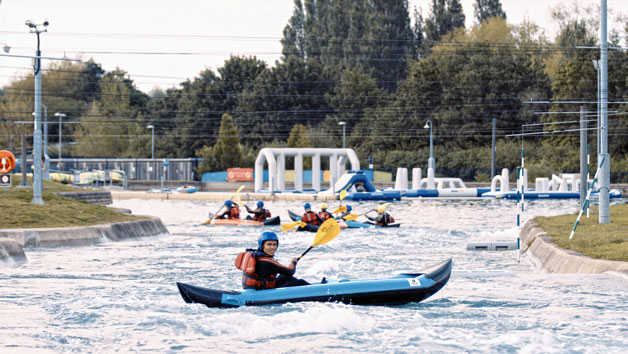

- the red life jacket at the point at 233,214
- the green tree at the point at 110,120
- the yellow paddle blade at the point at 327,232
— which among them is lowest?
the red life jacket at the point at 233,214

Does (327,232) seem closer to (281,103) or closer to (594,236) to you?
(594,236)

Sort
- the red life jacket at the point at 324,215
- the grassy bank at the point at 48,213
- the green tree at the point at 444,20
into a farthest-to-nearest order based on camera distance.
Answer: the green tree at the point at 444,20
the red life jacket at the point at 324,215
the grassy bank at the point at 48,213

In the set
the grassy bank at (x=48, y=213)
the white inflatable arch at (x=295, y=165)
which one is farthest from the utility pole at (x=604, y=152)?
the white inflatable arch at (x=295, y=165)

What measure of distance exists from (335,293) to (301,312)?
779 millimetres

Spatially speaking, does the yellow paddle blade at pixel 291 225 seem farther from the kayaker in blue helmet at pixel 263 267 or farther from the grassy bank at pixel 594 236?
the kayaker in blue helmet at pixel 263 267

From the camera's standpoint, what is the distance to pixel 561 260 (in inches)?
643

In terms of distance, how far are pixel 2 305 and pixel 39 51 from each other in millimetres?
14539

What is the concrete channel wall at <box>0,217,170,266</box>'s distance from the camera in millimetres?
18109

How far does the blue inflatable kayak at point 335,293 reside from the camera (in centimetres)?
1241

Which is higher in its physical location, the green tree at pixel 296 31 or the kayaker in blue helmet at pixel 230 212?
the green tree at pixel 296 31

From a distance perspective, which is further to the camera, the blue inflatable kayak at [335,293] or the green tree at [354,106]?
the green tree at [354,106]

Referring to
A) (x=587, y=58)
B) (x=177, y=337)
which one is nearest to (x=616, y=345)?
(x=177, y=337)

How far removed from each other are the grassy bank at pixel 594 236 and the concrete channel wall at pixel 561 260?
0.78 ft

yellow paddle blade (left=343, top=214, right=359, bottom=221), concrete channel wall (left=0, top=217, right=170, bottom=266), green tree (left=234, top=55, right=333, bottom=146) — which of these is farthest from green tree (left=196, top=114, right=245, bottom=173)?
concrete channel wall (left=0, top=217, right=170, bottom=266)
